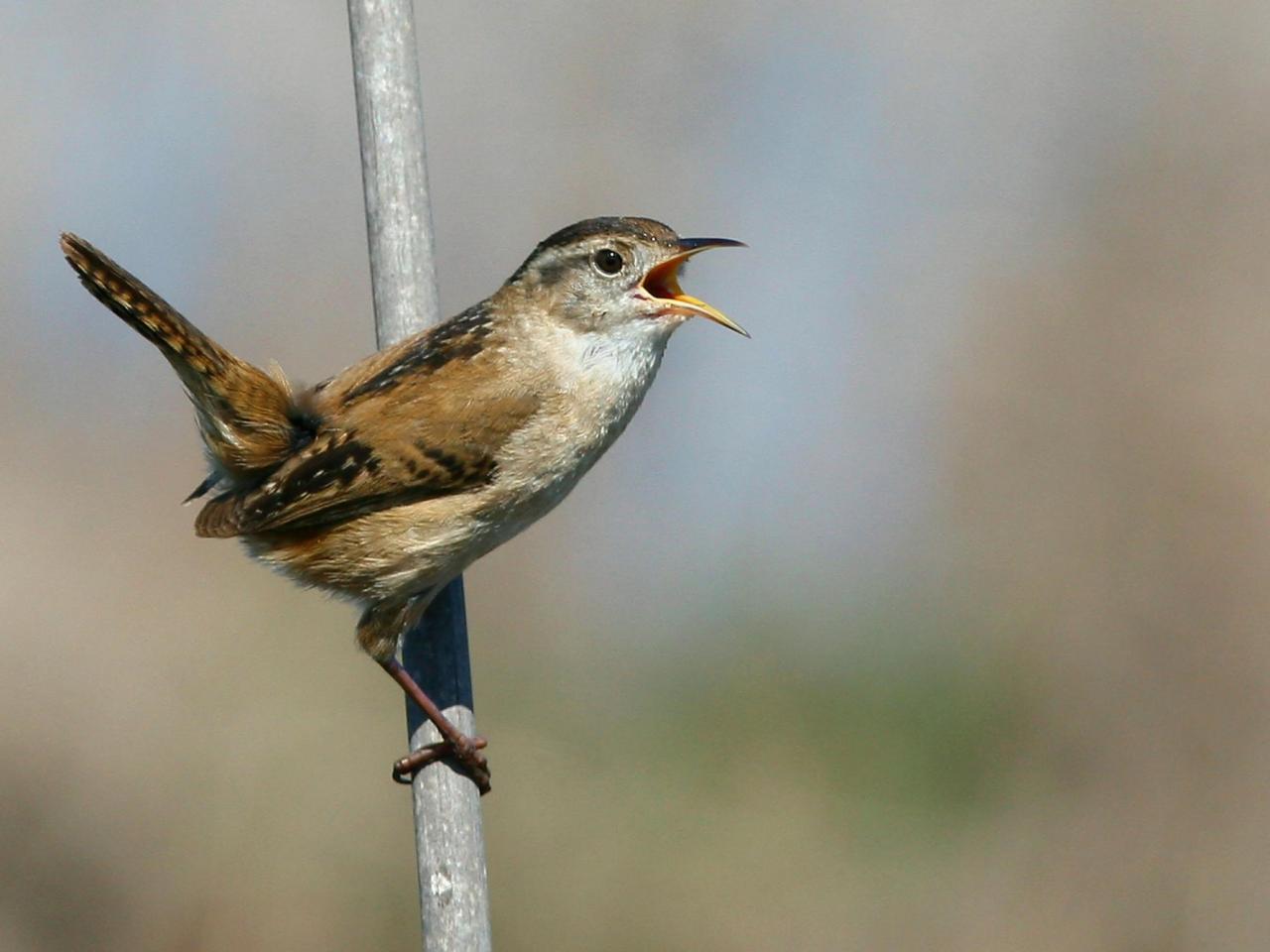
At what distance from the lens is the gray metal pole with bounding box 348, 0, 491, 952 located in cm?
275

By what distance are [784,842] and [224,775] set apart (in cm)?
202

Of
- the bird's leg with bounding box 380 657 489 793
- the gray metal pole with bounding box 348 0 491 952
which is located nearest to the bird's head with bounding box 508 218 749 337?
the gray metal pole with bounding box 348 0 491 952

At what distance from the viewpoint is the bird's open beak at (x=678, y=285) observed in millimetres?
3242

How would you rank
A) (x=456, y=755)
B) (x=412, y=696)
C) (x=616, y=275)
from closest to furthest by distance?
(x=456, y=755)
(x=412, y=696)
(x=616, y=275)

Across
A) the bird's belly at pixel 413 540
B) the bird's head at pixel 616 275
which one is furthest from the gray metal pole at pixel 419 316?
the bird's head at pixel 616 275

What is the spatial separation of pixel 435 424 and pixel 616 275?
534 millimetres

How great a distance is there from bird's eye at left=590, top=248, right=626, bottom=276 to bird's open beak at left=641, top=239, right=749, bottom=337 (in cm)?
7

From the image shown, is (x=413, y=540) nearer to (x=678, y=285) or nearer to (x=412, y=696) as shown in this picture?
(x=412, y=696)

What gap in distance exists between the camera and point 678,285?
3475 millimetres

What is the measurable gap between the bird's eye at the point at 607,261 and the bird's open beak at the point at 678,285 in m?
0.07

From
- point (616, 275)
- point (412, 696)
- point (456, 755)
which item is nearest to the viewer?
point (456, 755)

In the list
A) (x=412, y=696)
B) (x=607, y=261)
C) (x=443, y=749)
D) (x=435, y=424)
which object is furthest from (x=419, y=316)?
(x=443, y=749)

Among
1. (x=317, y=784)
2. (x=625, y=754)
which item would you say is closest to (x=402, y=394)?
(x=317, y=784)

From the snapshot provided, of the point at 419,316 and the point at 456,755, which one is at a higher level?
the point at 419,316
